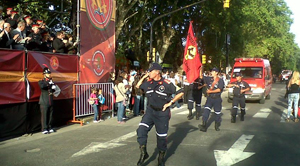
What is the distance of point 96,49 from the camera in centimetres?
1215

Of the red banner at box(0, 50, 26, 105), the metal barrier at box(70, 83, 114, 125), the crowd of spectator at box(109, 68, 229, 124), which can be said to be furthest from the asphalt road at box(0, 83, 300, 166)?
the red banner at box(0, 50, 26, 105)

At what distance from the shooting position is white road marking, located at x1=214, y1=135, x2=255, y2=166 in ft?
19.9

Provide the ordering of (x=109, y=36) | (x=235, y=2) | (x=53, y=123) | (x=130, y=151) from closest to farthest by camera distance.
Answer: (x=130, y=151)
(x=53, y=123)
(x=109, y=36)
(x=235, y=2)

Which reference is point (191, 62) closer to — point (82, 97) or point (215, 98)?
point (215, 98)

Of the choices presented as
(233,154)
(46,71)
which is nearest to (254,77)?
(233,154)

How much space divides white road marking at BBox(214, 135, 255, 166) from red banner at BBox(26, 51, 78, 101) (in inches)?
212

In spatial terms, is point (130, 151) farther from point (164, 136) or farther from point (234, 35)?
point (234, 35)

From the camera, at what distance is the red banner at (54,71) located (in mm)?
9023

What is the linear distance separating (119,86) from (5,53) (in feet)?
13.4

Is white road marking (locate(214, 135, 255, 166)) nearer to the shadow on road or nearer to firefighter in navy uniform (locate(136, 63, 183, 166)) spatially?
the shadow on road

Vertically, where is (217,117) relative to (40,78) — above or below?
below

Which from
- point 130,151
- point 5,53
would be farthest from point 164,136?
point 5,53

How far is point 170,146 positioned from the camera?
7301mm

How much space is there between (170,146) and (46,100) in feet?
12.6
